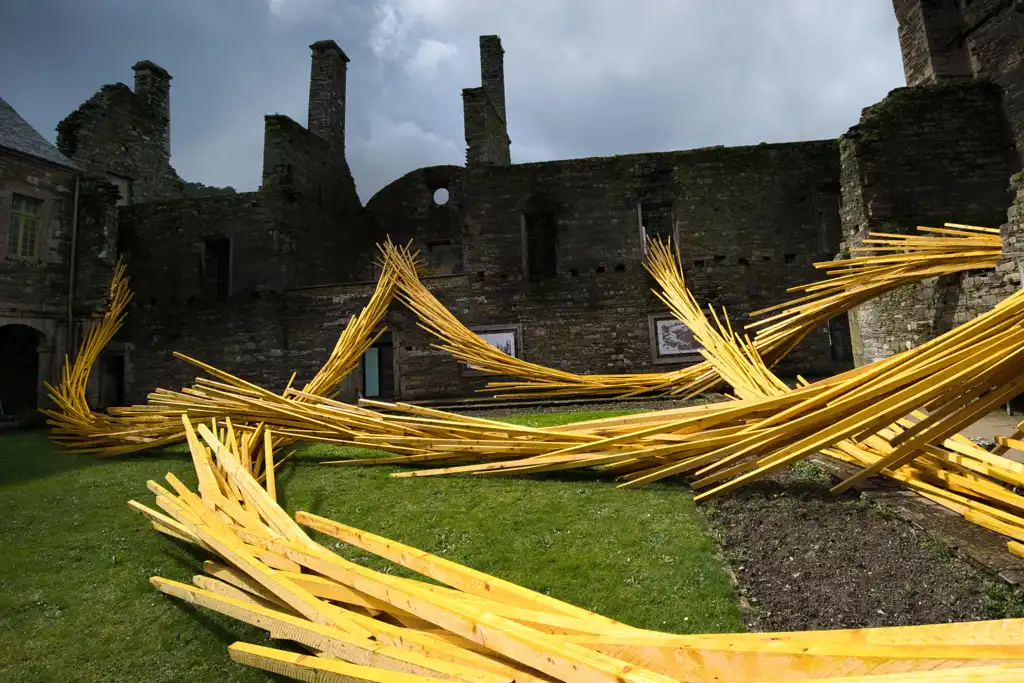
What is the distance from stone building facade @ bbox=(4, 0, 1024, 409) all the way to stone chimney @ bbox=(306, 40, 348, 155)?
3.40 ft

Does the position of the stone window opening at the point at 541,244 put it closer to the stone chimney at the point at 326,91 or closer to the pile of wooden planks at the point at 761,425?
the pile of wooden planks at the point at 761,425

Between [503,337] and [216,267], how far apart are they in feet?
27.0

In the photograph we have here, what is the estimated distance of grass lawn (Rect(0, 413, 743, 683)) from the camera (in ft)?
6.23

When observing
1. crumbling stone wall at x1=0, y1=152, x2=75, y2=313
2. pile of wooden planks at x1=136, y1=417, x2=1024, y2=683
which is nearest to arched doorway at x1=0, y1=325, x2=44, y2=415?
crumbling stone wall at x1=0, y1=152, x2=75, y2=313

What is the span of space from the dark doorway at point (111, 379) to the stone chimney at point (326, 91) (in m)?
8.18

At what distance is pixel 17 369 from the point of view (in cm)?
1182

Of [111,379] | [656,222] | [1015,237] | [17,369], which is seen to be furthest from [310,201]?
[1015,237]

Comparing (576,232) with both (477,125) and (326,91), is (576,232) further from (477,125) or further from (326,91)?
(326,91)

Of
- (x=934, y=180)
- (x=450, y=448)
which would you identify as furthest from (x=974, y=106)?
(x=450, y=448)

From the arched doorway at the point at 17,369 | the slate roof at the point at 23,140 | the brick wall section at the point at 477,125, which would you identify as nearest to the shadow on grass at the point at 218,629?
the slate roof at the point at 23,140

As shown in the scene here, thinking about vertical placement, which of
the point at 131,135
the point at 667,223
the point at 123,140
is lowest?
the point at 667,223

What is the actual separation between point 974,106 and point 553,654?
11.7 m

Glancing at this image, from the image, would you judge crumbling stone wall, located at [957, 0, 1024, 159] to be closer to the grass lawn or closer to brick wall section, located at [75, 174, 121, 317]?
the grass lawn

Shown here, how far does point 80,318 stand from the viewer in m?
11.2
